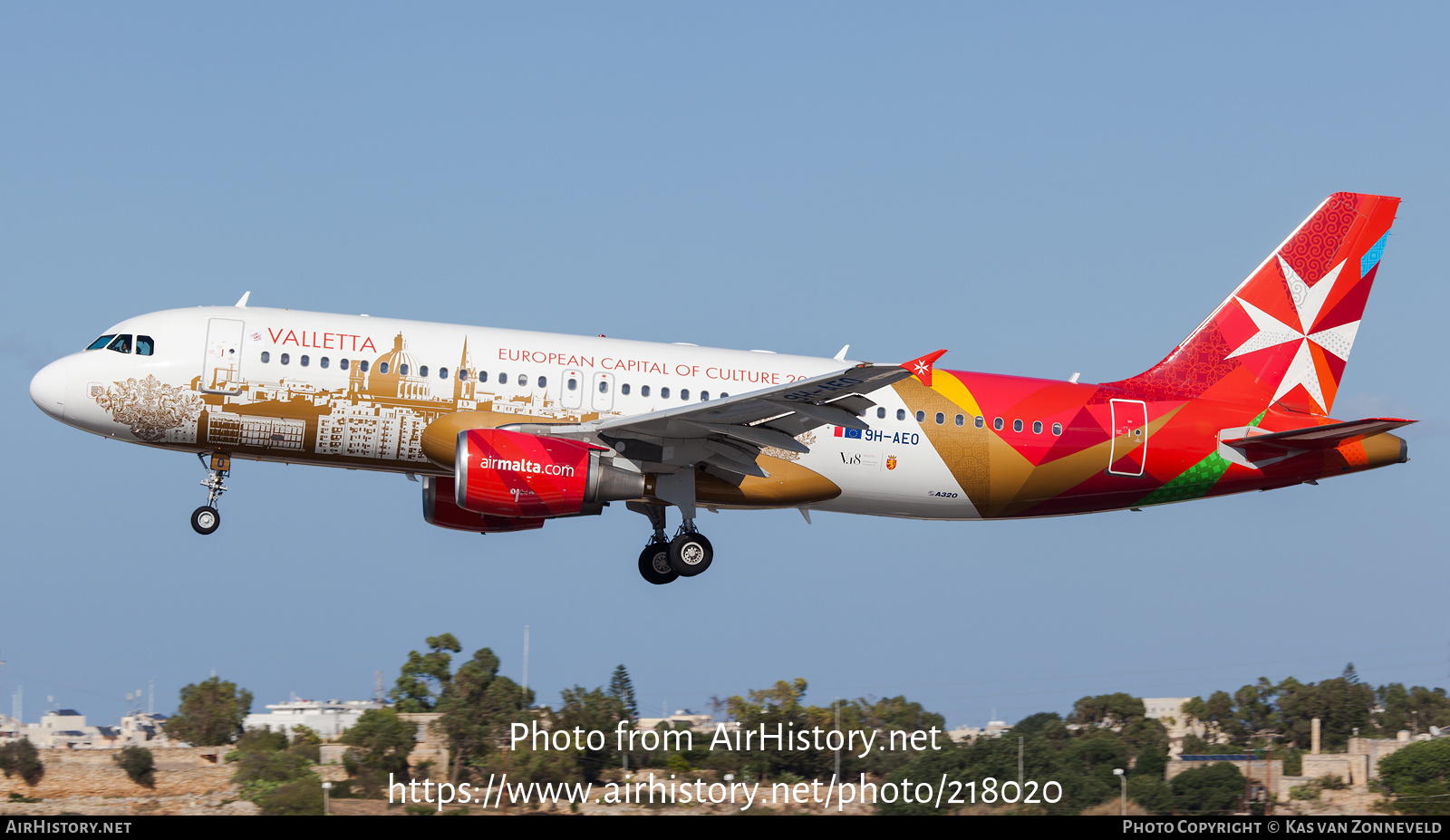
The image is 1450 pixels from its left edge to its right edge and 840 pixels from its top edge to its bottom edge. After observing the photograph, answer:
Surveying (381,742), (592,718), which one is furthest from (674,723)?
(381,742)

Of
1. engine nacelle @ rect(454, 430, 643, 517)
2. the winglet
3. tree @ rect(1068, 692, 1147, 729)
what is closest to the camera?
the winglet

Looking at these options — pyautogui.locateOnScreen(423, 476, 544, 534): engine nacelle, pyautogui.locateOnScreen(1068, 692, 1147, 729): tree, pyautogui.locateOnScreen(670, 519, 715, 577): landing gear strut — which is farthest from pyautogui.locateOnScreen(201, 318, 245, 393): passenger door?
pyautogui.locateOnScreen(1068, 692, 1147, 729): tree

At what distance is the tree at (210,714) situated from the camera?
3388 cm

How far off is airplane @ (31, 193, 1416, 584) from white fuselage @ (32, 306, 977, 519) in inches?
1.6

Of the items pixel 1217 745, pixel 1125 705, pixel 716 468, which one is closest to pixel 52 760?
pixel 716 468

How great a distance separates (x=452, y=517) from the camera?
92.1ft

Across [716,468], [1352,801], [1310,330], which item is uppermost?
[1310,330]

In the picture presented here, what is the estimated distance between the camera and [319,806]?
27422 mm

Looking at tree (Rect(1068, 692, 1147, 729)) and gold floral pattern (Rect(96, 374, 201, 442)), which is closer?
gold floral pattern (Rect(96, 374, 201, 442))

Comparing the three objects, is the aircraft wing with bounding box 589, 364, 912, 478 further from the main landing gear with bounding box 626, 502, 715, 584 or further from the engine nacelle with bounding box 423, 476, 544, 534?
the engine nacelle with bounding box 423, 476, 544, 534

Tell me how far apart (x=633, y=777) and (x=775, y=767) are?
16.4 feet

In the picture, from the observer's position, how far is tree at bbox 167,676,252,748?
33881 millimetres

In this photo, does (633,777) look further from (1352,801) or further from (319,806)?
(1352,801)
